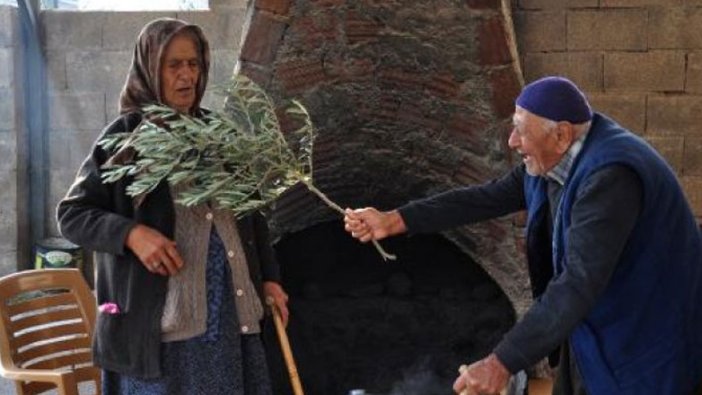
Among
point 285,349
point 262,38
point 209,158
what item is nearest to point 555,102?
point 209,158

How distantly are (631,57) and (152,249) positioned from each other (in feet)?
8.32

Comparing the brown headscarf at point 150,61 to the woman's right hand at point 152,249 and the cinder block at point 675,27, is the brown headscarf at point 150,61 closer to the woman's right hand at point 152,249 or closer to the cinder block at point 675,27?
the woman's right hand at point 152,249

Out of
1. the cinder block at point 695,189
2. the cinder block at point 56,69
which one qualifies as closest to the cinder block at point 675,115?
the cinder block at point 695,189

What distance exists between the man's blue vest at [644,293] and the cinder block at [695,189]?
74.5 inches

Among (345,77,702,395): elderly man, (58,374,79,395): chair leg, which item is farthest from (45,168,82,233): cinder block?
(345,77,702,395): elderly man

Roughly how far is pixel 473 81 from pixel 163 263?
1.53 meters

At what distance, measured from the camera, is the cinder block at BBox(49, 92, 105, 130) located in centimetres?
543

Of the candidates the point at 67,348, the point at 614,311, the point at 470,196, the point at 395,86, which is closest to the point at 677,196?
the point at 614,311

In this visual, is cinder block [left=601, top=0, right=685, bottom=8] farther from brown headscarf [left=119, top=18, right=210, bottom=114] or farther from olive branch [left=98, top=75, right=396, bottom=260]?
brown headscarf [left=119, top=18, right=210, bottom=114]

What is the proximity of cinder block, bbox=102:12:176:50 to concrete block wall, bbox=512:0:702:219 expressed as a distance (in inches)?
88.3

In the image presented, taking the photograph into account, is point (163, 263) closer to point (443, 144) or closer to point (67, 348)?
point (67, 348)

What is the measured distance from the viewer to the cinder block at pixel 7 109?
535 cm

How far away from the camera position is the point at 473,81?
138 inches

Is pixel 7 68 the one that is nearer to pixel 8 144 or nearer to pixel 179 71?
pixel 8 144
